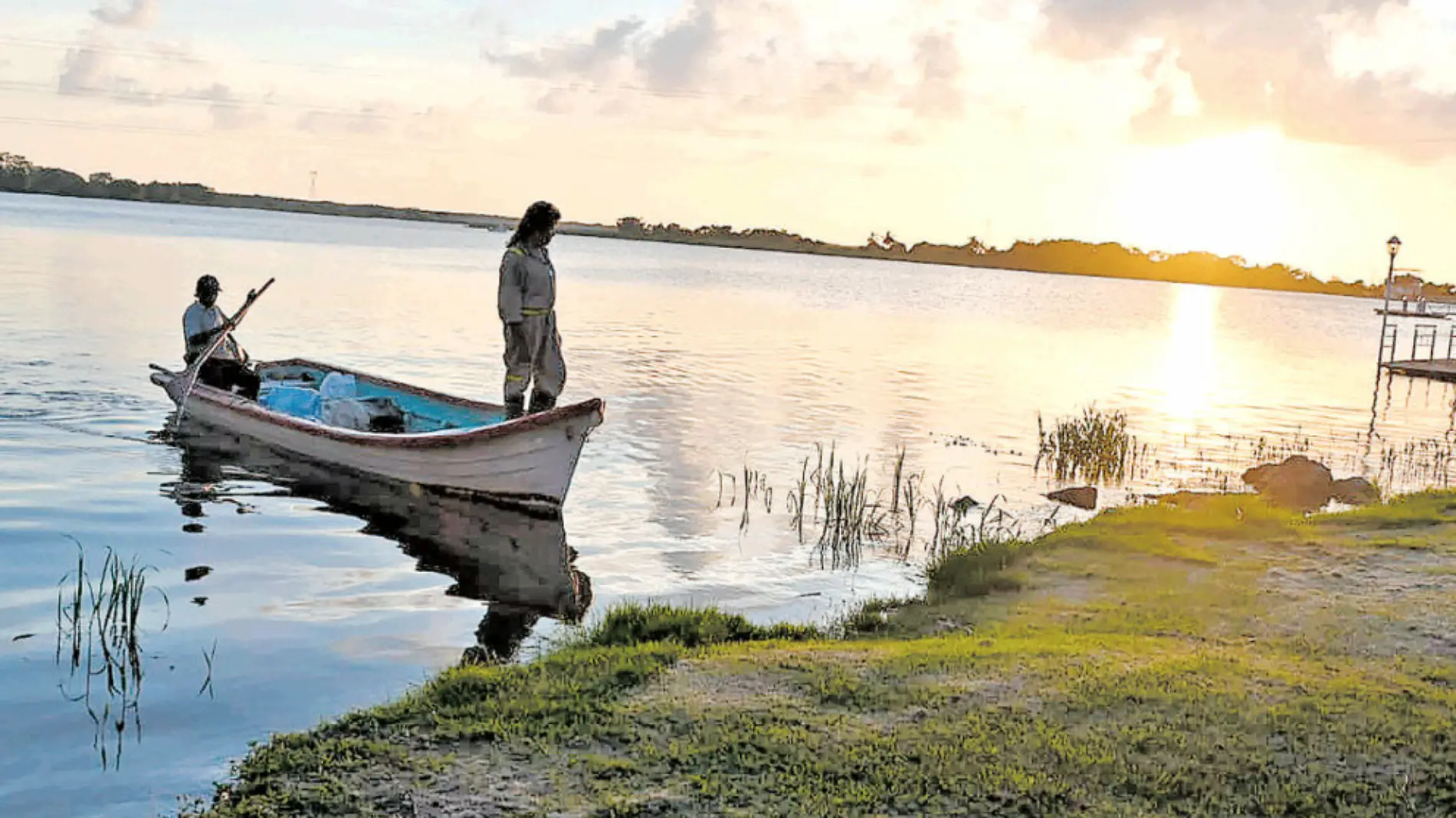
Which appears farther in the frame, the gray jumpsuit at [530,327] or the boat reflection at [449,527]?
the gray jumpsuit at [530,327]

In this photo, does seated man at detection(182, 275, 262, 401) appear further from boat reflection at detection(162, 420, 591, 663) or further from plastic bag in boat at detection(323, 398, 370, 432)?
plastic bag in boat at detection(323, 398, 370, 432)

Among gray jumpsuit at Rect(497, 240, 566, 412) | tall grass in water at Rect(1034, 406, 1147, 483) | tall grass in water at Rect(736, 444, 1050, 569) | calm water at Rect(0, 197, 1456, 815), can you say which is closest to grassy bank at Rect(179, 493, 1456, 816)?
calm water at Rect(0, 197, 1456, 815)

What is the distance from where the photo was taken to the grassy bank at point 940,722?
18.0 ft

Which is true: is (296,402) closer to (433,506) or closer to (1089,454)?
(433,506)

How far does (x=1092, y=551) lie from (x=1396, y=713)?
18.1 ft

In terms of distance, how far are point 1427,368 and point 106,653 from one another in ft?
154

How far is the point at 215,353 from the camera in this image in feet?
58.9

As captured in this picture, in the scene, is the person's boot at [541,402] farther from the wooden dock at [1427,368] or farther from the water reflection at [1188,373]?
the wooden dock at [1427,368]

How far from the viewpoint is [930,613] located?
9.93 meters

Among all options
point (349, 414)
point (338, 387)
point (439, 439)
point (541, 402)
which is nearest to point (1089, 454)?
point (541, 402)

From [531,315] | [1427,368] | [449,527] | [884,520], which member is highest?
[531,315]

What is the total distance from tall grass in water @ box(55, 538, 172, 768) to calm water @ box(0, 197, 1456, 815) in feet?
0.21

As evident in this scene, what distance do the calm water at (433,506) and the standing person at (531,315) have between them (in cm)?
153

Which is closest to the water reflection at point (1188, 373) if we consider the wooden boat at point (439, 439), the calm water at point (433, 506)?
the calm water at point (433, 506)
